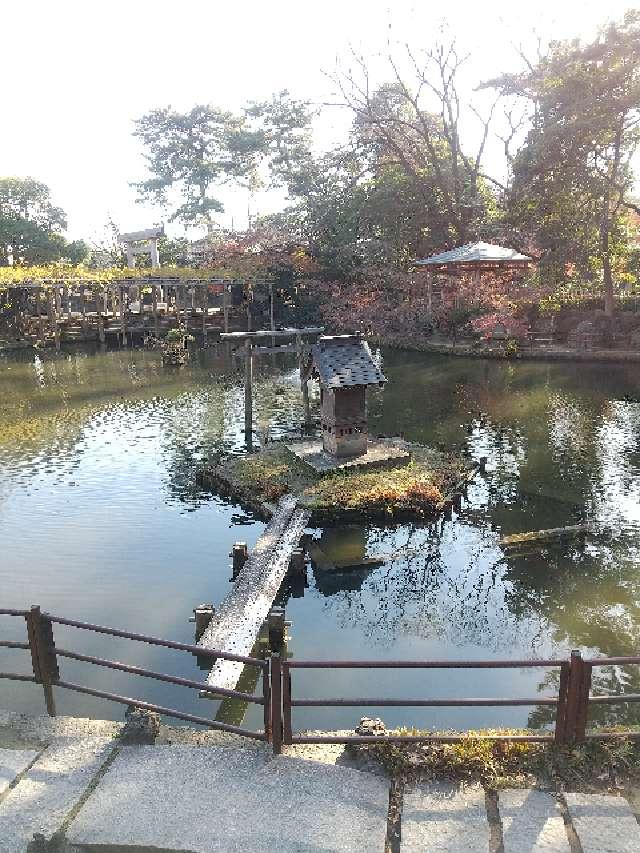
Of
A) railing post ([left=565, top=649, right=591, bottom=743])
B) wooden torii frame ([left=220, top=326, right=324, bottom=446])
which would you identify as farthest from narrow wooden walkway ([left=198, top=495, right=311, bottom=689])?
wooden torii frame ([left=220, top=326, right=324, bottom=446])

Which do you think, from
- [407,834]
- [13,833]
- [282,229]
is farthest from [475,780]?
[282,229]

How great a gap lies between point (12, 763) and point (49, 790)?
1.85 feet

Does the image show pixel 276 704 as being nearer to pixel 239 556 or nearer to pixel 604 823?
pixel 604 823

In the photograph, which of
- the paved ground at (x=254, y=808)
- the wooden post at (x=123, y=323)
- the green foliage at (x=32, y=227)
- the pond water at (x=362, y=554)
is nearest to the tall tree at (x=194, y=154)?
the green foliage at (x=32, y=227)

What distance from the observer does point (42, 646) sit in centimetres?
625

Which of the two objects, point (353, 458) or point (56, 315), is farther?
point (56, 315)

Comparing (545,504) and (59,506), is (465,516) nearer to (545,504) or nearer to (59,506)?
(545,504)

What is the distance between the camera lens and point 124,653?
922 cm

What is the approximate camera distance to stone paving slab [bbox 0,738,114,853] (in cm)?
477

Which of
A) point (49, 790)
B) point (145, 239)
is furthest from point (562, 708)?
point (145, 239)

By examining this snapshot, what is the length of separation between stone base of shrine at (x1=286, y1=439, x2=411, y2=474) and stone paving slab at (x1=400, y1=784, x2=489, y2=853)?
32.0 feet

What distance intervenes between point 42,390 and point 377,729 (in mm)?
24127

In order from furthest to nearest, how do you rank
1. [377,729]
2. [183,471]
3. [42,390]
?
[42,390]
[183,471]
[377,729]

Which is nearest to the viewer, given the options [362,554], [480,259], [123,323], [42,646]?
[42,646]
